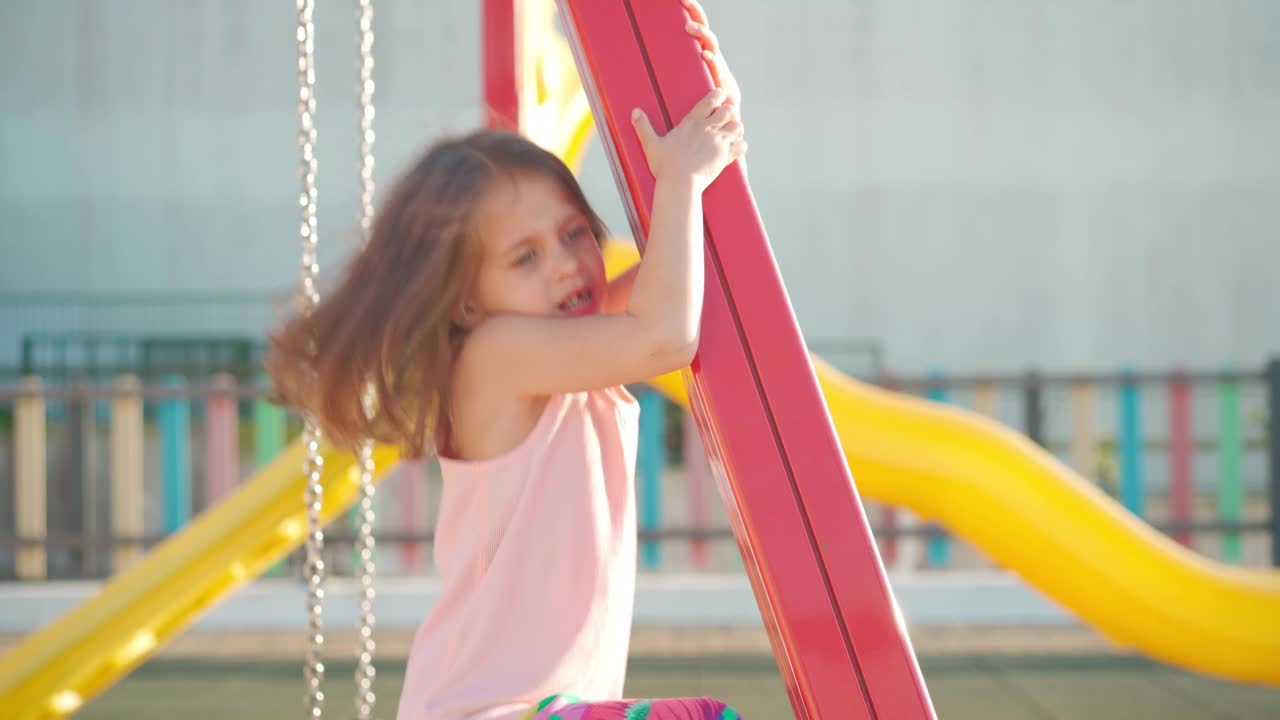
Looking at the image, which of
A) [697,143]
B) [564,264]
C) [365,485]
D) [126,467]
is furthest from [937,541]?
[697,143]

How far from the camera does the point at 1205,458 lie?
39.7ft

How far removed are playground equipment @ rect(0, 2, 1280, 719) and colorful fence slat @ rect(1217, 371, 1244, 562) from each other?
407 centimetres

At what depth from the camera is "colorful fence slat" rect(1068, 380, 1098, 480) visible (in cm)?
634

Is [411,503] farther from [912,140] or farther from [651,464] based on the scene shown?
[912,140]

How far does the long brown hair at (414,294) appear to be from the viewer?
57.3 inches

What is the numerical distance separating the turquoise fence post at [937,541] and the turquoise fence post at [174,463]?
3.72 metres

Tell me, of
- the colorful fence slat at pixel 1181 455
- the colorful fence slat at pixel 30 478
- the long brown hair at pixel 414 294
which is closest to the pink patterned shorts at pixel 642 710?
the long brown hair at pixel 414 294

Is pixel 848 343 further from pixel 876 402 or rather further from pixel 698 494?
pixel 876 402

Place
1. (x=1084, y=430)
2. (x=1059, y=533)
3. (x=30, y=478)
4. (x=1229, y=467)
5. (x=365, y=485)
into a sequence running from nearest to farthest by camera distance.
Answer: (x=365, y=485) < (x=1059, y=533) < (x=30, y=478) < (x=1229, y=467) < (x=1084, y=430)

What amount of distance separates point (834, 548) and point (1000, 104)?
40.2 ft

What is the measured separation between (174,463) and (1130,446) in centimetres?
484

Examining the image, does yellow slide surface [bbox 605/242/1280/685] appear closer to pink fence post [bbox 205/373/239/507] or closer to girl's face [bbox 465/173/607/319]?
girl's face [bbox 465/173/607/319]

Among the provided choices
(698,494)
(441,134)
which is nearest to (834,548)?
(441,134)

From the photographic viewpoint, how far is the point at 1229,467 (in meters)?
6.31
